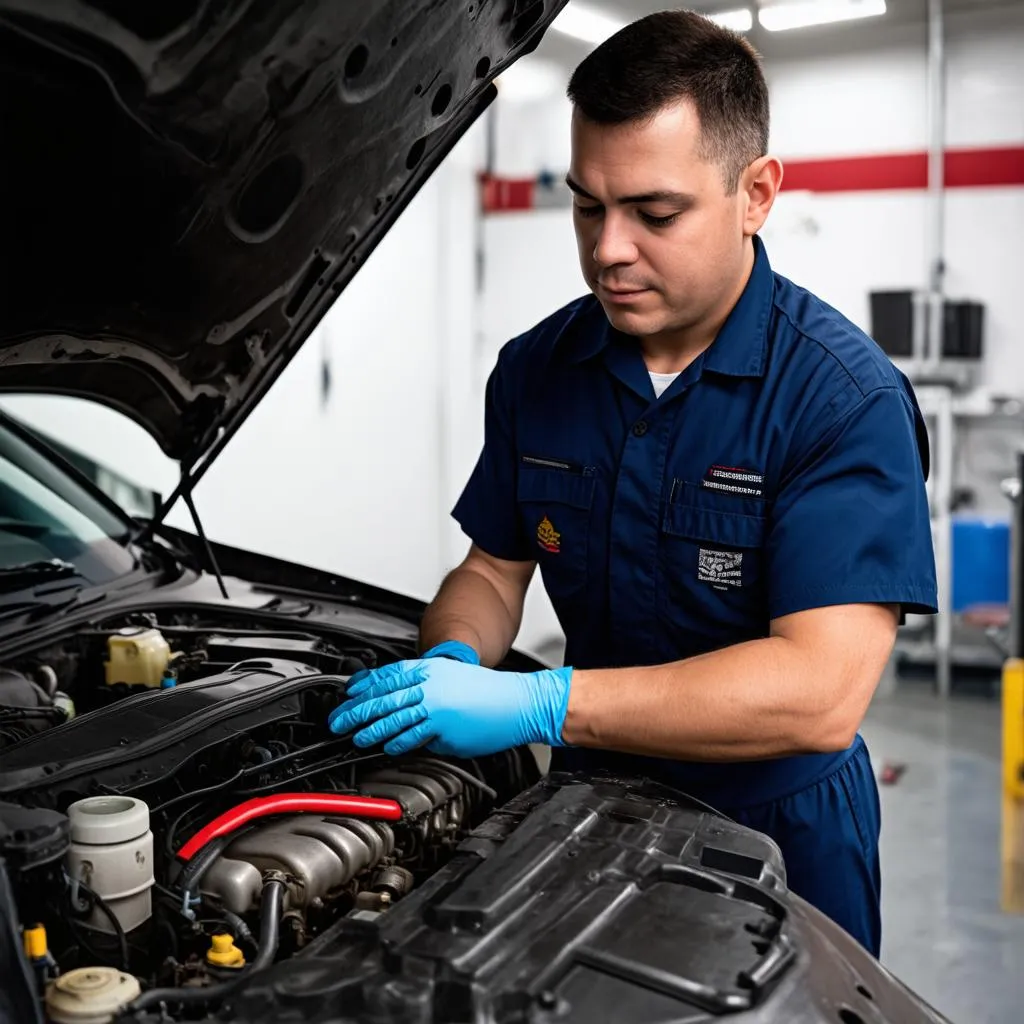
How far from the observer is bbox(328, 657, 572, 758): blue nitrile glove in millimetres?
1584

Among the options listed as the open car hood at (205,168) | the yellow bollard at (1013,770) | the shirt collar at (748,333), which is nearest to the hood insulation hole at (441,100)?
the open car hood at (205,168)

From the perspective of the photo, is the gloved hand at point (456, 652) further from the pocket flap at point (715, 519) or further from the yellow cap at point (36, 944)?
the yellow cap at point (36, 944)

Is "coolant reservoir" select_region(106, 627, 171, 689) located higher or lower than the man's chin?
Answer: lower

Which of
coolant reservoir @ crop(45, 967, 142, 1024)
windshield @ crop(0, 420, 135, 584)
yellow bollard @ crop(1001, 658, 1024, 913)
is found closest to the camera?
coolant reservoir @ crop(45, 967, 142, 1024)

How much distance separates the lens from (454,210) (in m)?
6.13

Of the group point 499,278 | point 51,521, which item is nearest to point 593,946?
point 51,521

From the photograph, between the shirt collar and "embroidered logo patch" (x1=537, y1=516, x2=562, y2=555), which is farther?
"embroidered logo patch" (x1=537, y1=516, x2=562, y2=555)

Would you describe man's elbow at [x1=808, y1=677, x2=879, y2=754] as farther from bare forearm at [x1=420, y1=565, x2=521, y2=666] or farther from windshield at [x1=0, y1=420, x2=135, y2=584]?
windshield at [x1=0, y1=420, x2=135, y2=584]

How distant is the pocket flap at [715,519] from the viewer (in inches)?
66.2

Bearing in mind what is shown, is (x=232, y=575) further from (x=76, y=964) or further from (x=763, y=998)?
(x=763, y=998)

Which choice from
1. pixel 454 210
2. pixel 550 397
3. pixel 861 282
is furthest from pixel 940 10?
pixel 550 397

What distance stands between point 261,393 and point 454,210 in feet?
15.0

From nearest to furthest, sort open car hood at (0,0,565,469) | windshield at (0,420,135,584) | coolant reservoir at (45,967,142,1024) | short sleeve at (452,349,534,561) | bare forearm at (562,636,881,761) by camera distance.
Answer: coolant reservoir at (45,967,142,1024)
open car hood at (0,0,565,469)
bare forearm at (562,636,881,761)
short sleeve at (452,349,534,561)
windshield at (0,420,135,584)

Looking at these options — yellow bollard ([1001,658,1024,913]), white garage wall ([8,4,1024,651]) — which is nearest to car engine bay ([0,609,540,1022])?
yellow bollard ([1001,658,1024,913])
